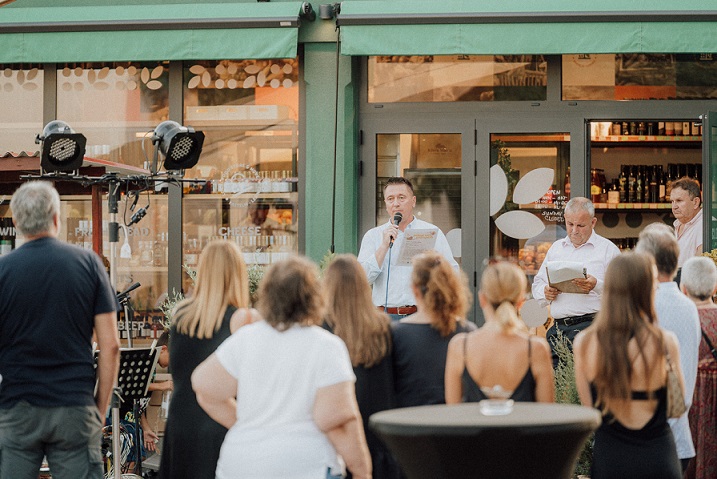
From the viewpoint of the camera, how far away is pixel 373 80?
9891mm

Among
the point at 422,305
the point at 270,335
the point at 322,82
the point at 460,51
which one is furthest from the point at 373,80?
the point at 270,335

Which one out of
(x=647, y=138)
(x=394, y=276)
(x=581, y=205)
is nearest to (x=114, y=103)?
(x=394, y=276)

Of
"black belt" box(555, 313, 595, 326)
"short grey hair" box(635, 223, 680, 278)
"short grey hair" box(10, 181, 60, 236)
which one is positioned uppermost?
"short grey hair" box(10, 181, 60, 236)

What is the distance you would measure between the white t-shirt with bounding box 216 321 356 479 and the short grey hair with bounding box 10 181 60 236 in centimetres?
151

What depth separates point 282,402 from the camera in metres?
3.88

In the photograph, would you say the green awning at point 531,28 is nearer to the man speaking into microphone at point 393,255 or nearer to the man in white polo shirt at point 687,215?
the man in white polo shirt at point 687,215

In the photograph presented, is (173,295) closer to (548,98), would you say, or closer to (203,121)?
(203,121)

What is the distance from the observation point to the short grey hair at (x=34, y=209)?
4.88m

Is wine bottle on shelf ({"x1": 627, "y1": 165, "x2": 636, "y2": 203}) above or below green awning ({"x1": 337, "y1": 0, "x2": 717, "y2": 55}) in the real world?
below

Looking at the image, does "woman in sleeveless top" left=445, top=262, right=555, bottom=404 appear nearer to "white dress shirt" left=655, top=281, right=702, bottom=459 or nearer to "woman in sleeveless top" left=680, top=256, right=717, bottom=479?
"white dress shirt" left=655, top=281, right=702, bottom=459

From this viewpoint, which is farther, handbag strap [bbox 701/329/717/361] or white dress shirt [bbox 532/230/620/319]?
white dress shirt [bbox 532/230/620/319]

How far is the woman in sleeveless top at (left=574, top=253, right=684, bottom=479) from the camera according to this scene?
4215mm

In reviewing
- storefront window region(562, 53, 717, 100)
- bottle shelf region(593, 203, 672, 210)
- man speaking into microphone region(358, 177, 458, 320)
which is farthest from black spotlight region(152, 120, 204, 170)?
bottle shelf region(593, 203, 672, 210)

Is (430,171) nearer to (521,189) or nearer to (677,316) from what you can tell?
(521,189)
